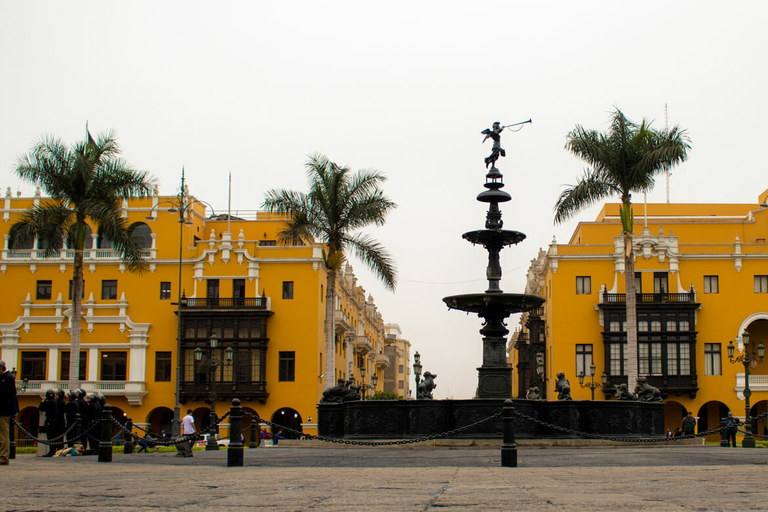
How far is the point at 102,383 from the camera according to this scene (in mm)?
50906

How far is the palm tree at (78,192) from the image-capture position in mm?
34281

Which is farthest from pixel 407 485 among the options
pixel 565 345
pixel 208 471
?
pixel 565 345

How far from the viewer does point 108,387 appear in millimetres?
50875

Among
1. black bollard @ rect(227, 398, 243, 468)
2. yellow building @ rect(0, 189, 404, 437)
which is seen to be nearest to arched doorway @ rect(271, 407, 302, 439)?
yellow building @ rect(0, 189, 404, 437)

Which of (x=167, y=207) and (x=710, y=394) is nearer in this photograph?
(x=710, y=394)

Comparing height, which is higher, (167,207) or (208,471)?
(167,207)

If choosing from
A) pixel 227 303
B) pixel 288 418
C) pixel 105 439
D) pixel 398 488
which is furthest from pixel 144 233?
pixel 398 488

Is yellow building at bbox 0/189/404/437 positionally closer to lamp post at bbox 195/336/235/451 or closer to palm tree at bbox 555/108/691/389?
lamp post at bbox 195/336/235/451

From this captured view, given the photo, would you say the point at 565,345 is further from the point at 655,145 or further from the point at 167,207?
the point at 167,207

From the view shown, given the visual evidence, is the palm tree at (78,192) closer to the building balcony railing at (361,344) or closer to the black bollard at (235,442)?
the black bollard at (235,442)

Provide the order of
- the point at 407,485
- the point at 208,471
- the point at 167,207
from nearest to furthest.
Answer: the point at 407,485 < the point at 208,471 < the point at 167,207

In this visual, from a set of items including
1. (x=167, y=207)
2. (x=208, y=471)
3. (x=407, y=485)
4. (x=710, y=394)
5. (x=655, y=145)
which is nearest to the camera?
(x=407, y=485)

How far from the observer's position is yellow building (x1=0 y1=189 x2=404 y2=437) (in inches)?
2002

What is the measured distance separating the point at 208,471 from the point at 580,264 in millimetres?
42986
